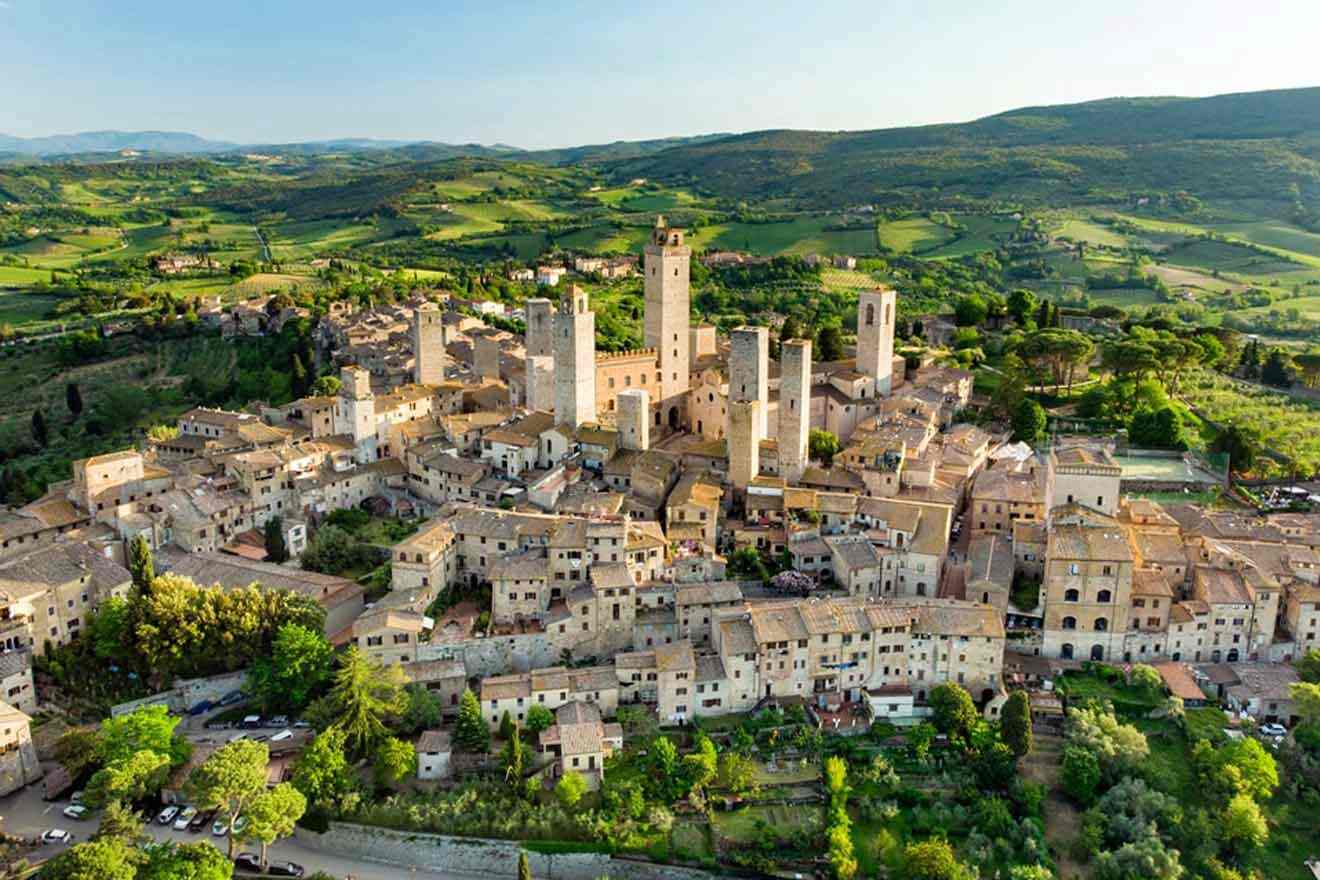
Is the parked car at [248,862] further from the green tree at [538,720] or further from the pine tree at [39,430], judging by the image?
the pine tree at [39,430]

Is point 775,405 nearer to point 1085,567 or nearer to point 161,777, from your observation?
point 1085,567

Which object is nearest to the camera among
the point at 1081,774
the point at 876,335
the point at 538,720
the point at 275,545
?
the point at 1081,774

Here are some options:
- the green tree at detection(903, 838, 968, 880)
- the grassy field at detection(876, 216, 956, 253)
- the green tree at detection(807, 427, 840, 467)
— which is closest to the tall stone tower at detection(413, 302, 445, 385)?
the green tree at detection(807, 427, 840, 467)

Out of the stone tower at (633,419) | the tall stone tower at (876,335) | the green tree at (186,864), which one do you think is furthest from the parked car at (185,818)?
the tall stone tower at (876,335)

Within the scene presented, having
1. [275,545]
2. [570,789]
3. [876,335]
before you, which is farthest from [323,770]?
[876,335]

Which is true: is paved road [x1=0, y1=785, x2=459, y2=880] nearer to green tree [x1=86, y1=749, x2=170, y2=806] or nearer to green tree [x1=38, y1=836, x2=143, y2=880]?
green tree [x1=86, y1=749, x2=170, y2=806]

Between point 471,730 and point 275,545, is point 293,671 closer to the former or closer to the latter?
point 471,730
